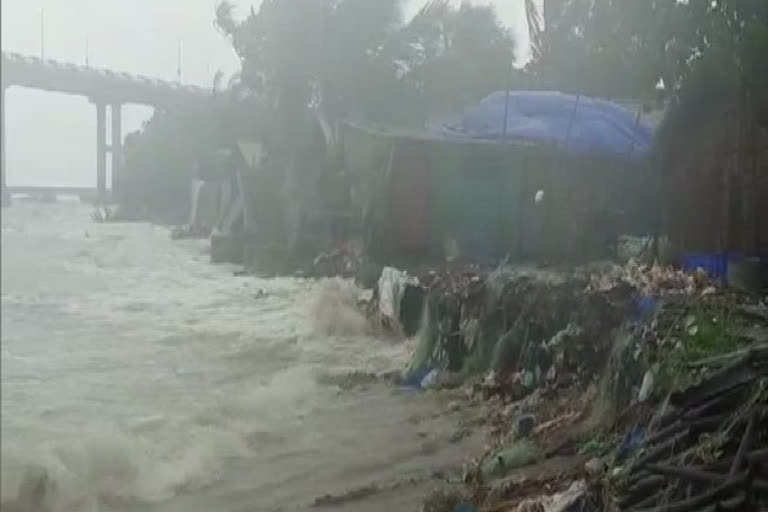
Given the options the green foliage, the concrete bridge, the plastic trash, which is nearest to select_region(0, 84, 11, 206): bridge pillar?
the concrete bridge

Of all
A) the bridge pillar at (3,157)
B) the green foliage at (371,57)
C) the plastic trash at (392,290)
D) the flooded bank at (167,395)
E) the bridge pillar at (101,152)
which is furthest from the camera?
the green foliage at (371,57)

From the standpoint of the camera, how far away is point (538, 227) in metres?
10.3

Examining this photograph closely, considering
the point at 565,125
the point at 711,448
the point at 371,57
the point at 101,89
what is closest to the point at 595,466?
the point at 711,448

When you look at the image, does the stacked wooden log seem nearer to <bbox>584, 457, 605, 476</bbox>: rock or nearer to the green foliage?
<bbox>584, 457, 605, 476</bbox>: rock

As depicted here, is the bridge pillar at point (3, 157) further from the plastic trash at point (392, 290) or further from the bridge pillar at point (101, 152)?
the plastic trash at point (392, 290)

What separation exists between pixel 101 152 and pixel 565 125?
807 cm

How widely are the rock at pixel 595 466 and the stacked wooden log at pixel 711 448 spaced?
9.6 inches

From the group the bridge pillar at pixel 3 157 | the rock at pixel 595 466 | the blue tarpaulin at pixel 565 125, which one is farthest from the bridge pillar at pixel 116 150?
the blue tarpaulin at pixel 565 125

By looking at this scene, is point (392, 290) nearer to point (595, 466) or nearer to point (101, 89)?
point (595, 466)

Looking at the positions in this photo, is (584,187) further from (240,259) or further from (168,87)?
(168,87)

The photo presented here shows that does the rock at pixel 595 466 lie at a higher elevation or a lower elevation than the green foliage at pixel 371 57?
lower

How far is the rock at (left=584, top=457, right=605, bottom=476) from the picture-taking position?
12.0 ft

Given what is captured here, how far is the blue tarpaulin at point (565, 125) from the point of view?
1080 cm

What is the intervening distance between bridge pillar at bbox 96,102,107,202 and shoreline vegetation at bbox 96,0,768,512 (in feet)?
0.93
